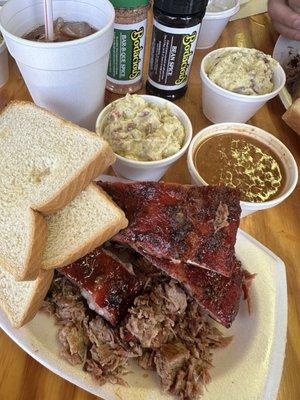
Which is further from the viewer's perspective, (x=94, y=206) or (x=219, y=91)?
(x=219, y=91)

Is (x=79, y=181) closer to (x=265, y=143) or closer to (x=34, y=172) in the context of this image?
(x=34, y=172)

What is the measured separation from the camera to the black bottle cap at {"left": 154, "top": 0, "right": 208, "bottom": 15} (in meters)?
1.39

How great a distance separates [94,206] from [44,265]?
0.21m

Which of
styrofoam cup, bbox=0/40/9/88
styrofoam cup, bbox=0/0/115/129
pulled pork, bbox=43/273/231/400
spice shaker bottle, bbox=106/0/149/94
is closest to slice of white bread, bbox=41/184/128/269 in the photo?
pulled pork, bbox=43/273/231/400

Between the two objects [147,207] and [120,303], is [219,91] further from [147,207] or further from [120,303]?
[120,303]

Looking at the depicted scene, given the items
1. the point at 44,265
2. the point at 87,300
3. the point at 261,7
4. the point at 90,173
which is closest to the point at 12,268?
the point at 44,265

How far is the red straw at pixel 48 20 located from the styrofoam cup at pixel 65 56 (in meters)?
0.10

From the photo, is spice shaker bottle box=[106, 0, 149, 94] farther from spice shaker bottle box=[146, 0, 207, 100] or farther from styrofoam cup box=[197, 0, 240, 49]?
styrofoam cup box=[197, 0, 240, 49]

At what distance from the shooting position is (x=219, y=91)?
1.56 metres

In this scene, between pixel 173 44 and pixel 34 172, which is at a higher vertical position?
pixel 173 44

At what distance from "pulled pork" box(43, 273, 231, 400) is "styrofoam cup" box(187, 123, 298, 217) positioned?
0.38 meters

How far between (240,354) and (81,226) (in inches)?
21.8

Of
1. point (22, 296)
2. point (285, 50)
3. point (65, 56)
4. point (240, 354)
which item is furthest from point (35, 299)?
point (285, 50)

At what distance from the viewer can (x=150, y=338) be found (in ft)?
3.44
